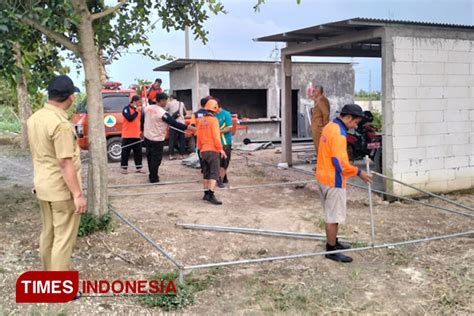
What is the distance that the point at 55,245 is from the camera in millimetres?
3836

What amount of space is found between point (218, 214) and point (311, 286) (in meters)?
2.62

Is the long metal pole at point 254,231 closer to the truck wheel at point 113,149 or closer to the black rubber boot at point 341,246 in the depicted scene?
the black rubber boot at point 341,246

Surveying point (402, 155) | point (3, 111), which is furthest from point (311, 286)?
point (3, 111)

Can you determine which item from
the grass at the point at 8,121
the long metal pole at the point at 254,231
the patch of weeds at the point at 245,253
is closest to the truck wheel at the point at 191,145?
the long metal pole at the point at 254,231

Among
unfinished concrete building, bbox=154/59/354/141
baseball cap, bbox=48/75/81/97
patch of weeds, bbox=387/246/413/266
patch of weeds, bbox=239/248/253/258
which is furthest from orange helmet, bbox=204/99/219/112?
unfinished concrete building, bbox=154/59/354/141

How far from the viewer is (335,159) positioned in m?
4.80

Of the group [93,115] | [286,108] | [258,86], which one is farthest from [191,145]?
[93,115]

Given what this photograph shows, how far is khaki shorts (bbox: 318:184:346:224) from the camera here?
494cm

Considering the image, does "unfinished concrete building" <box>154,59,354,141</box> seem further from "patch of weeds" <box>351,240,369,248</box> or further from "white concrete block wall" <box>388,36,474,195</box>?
"patch of weeds" <box>351,240,369,248</box>

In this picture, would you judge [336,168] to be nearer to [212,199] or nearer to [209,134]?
[209,134]

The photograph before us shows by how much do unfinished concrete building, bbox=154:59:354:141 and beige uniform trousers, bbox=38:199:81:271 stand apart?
1162cm

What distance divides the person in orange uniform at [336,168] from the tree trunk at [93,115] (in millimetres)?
2521

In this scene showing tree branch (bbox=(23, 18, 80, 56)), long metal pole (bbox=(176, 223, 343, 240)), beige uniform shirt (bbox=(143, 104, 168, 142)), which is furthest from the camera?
beige uniform shirt (bbox=(143, 104, 168, 142))

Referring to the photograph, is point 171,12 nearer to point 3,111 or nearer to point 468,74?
point 468,74
